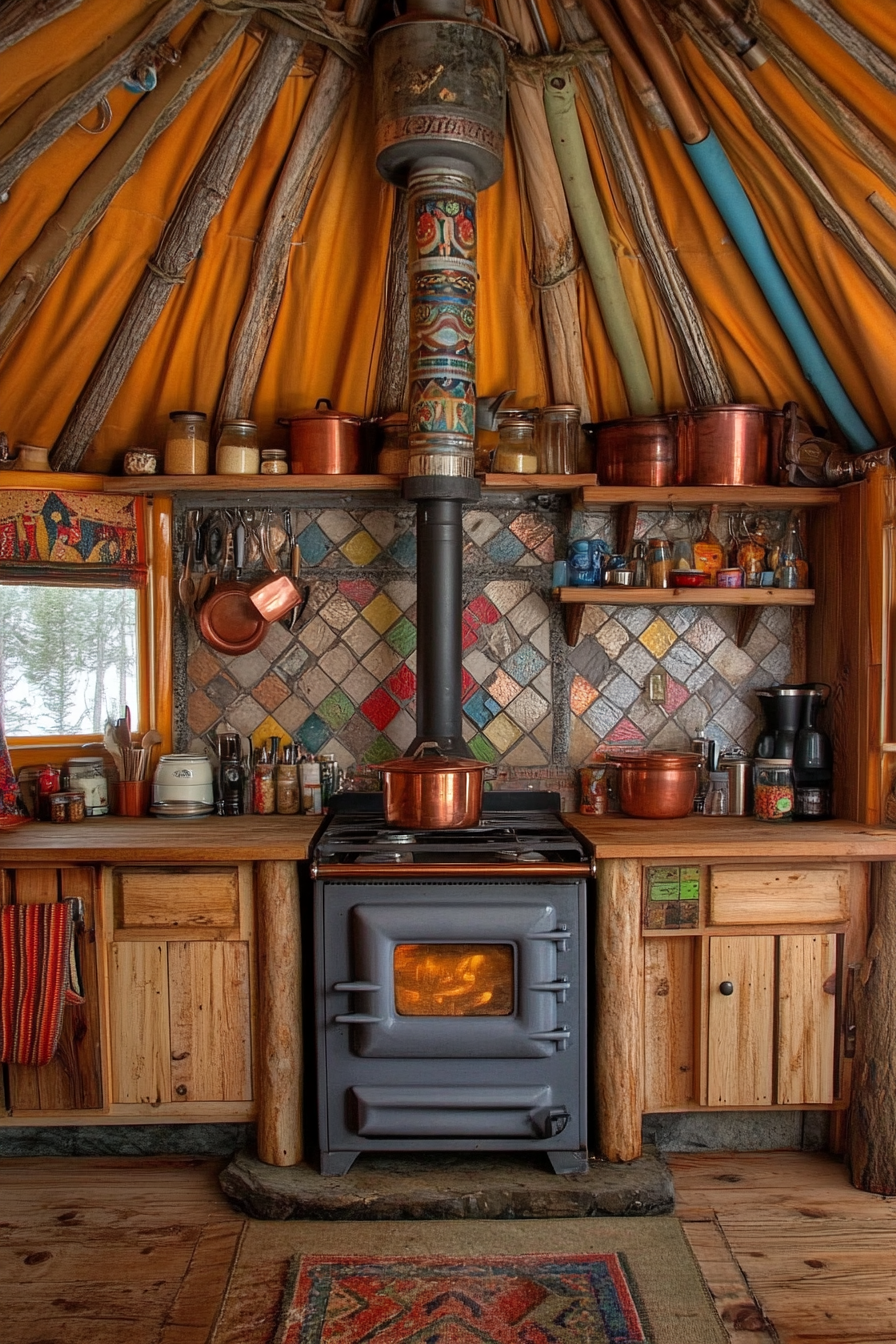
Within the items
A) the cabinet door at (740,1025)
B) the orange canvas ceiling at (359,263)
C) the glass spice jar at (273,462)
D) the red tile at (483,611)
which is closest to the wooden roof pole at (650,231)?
the orange canvas ceiling at (359,263)

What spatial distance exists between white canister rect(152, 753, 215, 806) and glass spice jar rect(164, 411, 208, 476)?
3.23ft

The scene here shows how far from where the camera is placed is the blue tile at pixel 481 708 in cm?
391

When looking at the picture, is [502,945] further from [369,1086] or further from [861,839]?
[861,839]

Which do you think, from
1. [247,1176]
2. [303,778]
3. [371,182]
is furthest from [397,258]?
[247,1176]

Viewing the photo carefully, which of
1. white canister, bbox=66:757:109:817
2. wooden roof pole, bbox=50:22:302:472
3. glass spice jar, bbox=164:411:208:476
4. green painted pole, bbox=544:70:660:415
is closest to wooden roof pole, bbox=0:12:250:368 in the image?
wooden roof pole, bbox=50:22:302:472

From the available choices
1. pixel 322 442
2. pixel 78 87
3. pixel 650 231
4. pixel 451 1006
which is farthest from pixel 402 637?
pixel 78 87

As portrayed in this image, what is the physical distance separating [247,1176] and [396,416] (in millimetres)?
2433

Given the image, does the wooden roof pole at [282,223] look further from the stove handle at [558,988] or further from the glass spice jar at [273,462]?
the stove handle at [558,988]

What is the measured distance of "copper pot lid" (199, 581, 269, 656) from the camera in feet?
12.6

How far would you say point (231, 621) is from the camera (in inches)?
153

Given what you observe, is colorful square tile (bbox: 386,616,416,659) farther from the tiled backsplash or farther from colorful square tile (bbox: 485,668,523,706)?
colorful square tile (bbox: 485,668,523,706)

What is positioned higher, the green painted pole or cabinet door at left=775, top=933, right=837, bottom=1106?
the green painted pole

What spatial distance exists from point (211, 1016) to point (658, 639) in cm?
199

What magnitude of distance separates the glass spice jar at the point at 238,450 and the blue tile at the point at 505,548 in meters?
0.88
